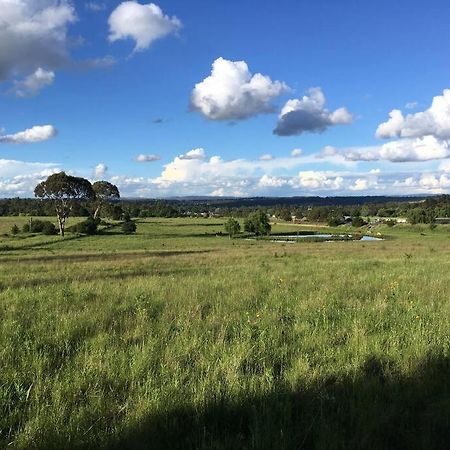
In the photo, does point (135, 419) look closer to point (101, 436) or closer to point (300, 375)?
point (101, 436)

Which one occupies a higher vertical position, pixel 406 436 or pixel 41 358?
pixel 41 358

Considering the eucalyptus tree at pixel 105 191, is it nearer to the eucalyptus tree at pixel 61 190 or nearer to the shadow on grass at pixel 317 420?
the eucalyptus tree at pixel 61 190

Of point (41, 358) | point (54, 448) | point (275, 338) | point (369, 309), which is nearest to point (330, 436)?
point (54, 448)

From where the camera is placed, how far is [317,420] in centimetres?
435

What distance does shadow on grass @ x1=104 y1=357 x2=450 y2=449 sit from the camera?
396cm

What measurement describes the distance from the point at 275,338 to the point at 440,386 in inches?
87.9

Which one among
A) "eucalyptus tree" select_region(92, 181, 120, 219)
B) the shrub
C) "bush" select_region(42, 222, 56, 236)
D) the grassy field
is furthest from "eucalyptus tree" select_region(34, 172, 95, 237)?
the grassy field

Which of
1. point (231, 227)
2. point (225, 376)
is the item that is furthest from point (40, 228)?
point (225, 376)

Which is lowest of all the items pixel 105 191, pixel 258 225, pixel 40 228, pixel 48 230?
pixel 258 225

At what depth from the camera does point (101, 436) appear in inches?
157

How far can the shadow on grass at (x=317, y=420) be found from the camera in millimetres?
3965

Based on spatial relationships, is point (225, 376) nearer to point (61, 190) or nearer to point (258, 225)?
point (61, 190)

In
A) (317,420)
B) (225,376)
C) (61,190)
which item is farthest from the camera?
(61,190)

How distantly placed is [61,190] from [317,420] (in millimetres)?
87748
